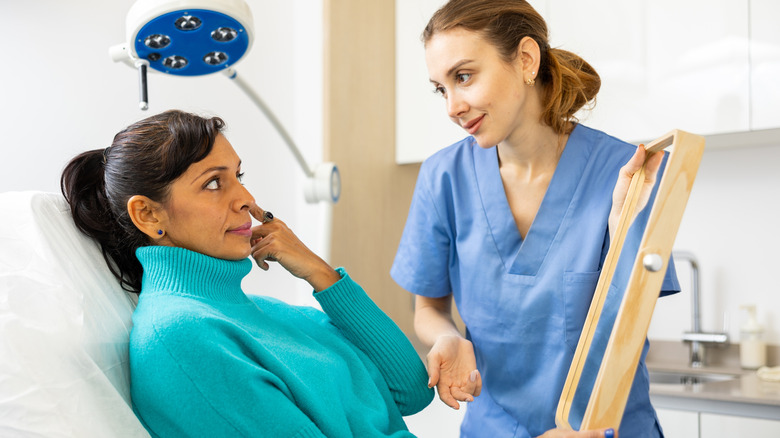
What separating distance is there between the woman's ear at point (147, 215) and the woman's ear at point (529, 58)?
631 mm

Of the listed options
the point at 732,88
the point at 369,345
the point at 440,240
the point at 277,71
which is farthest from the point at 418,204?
the point at 277,71

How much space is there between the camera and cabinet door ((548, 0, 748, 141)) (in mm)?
1976

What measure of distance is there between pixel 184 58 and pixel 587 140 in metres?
0.72

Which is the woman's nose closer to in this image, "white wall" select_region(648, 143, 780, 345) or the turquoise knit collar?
the turquoise knit collar

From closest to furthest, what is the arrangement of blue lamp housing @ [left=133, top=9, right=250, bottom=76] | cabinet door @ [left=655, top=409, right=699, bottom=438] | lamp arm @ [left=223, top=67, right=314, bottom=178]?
blue lamp housing @ [left=133, top=9, right=250, bottom=76], lamp arm @ [left=223, top=67, right=314, bottom=178], cabinet door @ [left=655, top=409, right=699, bottom=438]

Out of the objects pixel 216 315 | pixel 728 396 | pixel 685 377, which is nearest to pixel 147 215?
pixel 216 315

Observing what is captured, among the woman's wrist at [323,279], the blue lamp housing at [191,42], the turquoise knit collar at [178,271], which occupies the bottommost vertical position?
the woman's wrist at [323,279]

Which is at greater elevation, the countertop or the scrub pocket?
the scrub pocket

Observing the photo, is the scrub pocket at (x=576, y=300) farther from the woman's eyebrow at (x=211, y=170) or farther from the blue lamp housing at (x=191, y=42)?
the blue lamp housing at (x=191, y=42)

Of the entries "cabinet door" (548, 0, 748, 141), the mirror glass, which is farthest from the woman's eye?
"cabinet door" (548, 0, 748, 141)

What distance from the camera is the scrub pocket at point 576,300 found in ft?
3.98

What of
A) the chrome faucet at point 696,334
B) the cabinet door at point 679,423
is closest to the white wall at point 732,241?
the chrome faucet at point 696,334

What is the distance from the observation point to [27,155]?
1.71 m

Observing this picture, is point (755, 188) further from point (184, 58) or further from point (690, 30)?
point (184, 58)
